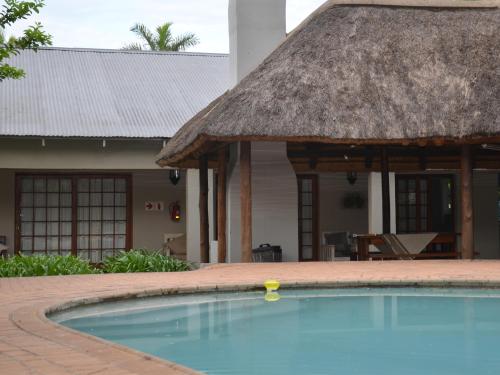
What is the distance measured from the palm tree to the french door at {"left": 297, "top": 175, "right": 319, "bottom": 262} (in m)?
20.7

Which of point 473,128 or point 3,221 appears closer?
point 473,128

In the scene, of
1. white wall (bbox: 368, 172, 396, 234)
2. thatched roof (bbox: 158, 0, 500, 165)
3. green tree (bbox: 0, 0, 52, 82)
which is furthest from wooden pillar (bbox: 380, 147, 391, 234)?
green tree (bbox: 0, 0, 52, 82)

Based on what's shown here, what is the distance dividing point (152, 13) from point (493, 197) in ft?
74.7

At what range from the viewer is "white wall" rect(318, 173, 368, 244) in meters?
19.7

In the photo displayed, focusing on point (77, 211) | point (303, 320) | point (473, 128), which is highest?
point (473, 128)

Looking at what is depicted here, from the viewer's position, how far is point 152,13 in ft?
128

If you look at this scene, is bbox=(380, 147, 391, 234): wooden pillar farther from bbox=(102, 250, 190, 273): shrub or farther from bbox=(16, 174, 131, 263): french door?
bbox=(16, 174, 131, 263): french door

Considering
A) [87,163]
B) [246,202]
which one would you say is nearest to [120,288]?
[246,202]

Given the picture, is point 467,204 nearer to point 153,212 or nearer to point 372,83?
point 372,83

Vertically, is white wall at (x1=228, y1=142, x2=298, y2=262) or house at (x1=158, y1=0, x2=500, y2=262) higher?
house at (x1=158, y1=0, x2=500, y2=262)

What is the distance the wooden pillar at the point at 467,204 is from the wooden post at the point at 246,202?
338 centimetres

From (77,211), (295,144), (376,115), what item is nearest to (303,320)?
(376,115)

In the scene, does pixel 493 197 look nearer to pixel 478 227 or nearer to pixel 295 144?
pixel 478 227

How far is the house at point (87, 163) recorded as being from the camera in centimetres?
1789
